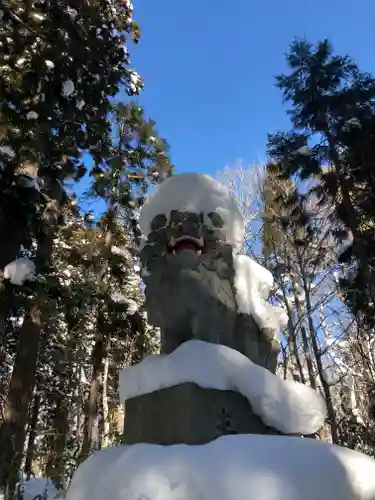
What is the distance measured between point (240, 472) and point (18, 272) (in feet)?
16.4

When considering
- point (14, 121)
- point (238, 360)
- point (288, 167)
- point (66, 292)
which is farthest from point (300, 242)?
point (238, 360)

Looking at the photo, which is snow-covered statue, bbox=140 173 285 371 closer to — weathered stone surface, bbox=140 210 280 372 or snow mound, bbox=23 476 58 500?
weathered stone surface, bbox=140 210 280 372

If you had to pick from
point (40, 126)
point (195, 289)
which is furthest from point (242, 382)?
point (40, 126)

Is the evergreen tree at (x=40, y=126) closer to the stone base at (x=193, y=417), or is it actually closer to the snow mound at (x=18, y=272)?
the snow mound at (x=18, y=272)

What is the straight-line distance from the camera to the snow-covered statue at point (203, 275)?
10.5 ft

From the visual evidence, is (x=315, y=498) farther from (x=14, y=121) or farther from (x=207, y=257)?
(x=14, y=121)

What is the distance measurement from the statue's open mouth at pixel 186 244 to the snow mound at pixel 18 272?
3.67 meters

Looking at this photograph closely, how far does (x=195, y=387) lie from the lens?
2754mm

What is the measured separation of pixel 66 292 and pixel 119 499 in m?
5.19

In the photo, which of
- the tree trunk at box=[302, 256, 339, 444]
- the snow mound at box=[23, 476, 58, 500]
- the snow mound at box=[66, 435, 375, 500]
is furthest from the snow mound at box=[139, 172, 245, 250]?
the tree trunk at box=[302, 256, 339, 444]

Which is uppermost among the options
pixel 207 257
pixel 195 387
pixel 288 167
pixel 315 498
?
pixel 288 167

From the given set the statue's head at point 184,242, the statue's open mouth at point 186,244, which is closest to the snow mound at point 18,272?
the statue's head at point 184,242

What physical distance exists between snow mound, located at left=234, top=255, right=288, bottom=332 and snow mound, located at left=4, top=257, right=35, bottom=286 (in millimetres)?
3692

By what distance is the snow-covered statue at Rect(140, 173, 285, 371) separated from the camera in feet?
10.5
